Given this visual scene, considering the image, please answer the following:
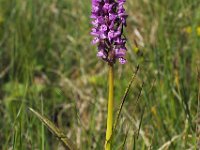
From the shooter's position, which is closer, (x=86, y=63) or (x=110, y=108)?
(x=110, y=108)

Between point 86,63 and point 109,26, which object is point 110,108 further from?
point 86,63

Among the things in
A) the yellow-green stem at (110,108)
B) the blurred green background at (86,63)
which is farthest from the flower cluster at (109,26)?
the blurred green background at (86,63)

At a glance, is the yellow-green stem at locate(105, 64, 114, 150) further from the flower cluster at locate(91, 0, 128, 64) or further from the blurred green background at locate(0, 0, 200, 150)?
the blurred green background at locate(0, 0, 200, 150)

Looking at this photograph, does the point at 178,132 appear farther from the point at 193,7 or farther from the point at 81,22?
the point at 81,22

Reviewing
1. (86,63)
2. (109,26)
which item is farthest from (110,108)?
(86,63)

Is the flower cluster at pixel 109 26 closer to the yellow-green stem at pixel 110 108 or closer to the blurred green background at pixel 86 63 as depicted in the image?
the yellow-green stem at pixel 110 108

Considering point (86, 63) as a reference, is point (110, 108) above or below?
below

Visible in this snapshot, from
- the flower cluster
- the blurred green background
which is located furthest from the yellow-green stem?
the blurred green background
